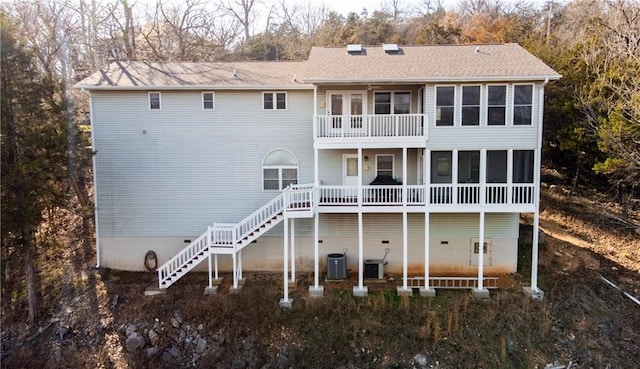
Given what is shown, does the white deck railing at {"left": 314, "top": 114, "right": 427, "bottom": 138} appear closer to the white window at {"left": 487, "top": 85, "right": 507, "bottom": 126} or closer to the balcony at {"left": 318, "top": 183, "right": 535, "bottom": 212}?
the balcony at {"left": 318, "top": 183, "right": 535, "bottom": 212}

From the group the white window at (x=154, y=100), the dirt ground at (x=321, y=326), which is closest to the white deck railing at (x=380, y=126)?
the dirt ground at (x=321, y=326)

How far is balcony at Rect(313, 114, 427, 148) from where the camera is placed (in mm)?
14781

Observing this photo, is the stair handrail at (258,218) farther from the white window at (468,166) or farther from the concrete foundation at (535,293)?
the concrete foundation at (535,293)

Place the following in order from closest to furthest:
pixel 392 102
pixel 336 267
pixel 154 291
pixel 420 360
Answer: pixel 420 360
pixel 154 291
pixel 336 267
pixel 392 102

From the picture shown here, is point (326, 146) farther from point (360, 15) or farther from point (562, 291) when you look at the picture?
point (360, 15)

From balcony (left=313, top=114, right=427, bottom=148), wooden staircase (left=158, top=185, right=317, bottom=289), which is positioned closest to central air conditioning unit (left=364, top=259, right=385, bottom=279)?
wooden staircase (left=158, top=185, right=317, bottom=289)

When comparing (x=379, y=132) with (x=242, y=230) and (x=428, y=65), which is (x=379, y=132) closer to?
(x=428, y=65)

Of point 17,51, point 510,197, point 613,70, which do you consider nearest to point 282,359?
point 510,197

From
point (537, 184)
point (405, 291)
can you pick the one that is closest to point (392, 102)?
point (537, 184)

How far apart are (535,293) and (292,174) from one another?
31.6ft

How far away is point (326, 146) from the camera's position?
1511cm

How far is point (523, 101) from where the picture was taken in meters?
14.7

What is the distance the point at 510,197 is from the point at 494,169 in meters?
1.15

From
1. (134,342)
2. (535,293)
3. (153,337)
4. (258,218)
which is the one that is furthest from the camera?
(258,218)
